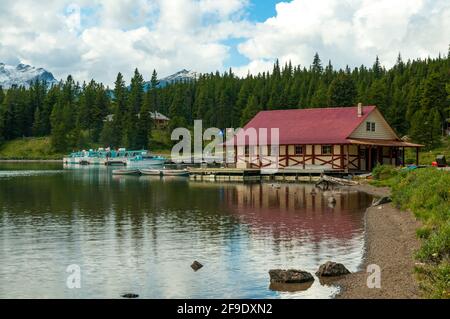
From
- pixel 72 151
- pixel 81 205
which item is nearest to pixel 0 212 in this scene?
pixel 81 205

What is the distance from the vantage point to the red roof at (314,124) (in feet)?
194

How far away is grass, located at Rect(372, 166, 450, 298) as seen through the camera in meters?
13.5

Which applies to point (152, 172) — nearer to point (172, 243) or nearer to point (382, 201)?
point (382, 201)

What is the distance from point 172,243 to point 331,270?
7.93 metres

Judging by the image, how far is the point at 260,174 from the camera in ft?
203

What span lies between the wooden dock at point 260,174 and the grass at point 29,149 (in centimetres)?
7728

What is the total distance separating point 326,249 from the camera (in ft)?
68.9

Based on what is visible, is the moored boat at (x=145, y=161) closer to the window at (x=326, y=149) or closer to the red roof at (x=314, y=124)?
the red roof at (x=314, y=124)

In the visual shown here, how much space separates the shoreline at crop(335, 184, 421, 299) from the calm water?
55 cm

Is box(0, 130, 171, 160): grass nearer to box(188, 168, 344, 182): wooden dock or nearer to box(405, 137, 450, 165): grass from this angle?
box(405, 137, 450, 165): grass

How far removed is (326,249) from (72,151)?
403 ft

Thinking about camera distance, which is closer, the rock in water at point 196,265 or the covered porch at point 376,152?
the rock in water at point 196,265

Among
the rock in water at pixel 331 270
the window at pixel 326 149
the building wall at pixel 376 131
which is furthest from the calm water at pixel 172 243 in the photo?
the building wall at pixel 376 131
